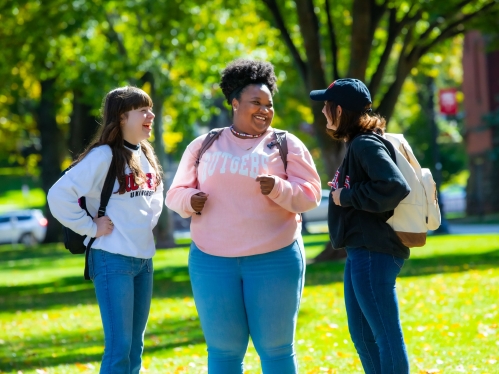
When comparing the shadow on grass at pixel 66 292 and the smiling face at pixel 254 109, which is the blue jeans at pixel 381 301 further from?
the shadow on grass at pixel 66 292

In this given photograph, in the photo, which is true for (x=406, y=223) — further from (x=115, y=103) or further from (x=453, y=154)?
(x=453, y=154)

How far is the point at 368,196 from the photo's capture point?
4.71 meters

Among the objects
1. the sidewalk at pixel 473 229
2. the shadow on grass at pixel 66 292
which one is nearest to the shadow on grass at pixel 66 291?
the shadow on grass at pixel 66 292

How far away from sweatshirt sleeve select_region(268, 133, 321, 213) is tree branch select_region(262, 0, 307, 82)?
11.6 meters

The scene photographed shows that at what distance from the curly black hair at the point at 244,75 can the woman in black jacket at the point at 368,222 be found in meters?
0.34

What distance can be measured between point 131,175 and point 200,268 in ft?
2.60

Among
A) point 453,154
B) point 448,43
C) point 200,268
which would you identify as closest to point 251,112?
point 200,268

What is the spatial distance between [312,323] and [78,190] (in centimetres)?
502

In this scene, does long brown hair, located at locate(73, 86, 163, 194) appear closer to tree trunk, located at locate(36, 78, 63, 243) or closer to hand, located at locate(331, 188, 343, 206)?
hand, located at locate(331, 188, 343, 206)

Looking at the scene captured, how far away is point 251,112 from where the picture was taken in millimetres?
4902

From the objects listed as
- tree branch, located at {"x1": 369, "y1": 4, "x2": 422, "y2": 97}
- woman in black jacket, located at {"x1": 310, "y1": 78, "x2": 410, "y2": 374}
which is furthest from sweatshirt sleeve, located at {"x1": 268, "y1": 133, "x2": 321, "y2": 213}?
tree branch, located at {"x1": 369, "y1": 4, "x2": 422, "y2": 97}

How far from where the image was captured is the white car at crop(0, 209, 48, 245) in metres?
40.8

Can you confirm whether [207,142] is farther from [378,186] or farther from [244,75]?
[378,186]

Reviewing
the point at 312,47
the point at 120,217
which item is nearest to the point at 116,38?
the point at 312,47
